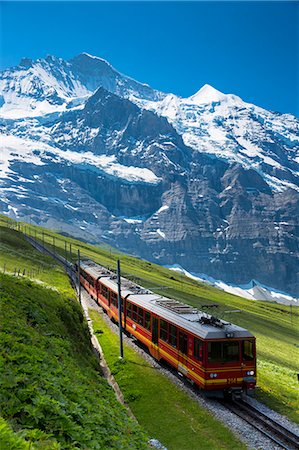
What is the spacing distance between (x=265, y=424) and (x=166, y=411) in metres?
5.27

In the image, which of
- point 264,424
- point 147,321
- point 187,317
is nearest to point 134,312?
point 147,321

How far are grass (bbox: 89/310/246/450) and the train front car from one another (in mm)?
1962

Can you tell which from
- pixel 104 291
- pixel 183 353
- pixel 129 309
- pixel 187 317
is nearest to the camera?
pixel 183 353

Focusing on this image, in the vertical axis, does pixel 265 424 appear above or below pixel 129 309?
below

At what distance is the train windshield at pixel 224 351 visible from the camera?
24469mm

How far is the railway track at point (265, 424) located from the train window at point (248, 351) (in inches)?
97.0

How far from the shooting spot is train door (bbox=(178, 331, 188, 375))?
86.6ft

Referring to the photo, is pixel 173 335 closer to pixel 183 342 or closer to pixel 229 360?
pixel 183 342

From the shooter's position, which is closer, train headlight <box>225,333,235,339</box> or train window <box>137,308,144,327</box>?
train headlight <box>225,333,235,339</box>

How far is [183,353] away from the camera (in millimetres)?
26719

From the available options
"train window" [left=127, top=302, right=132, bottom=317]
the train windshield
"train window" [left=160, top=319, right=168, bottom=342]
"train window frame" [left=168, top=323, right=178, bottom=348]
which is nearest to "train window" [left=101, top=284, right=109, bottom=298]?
"train window" [left=127, top=302, right=132, bottom=317]

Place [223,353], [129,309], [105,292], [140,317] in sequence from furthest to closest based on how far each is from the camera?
1. [105,292]
2. [129,309]
3. [140,317]
4. [223,353]

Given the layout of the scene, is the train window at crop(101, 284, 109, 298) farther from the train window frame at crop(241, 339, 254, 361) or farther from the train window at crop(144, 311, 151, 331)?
the train window frame at crop(241, 339, 254, 361)

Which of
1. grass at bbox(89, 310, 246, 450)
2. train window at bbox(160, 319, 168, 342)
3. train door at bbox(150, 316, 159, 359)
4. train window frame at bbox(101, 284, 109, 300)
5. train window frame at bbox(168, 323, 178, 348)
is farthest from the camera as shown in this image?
train window frame at bbox(101, 284, 109, 300)
